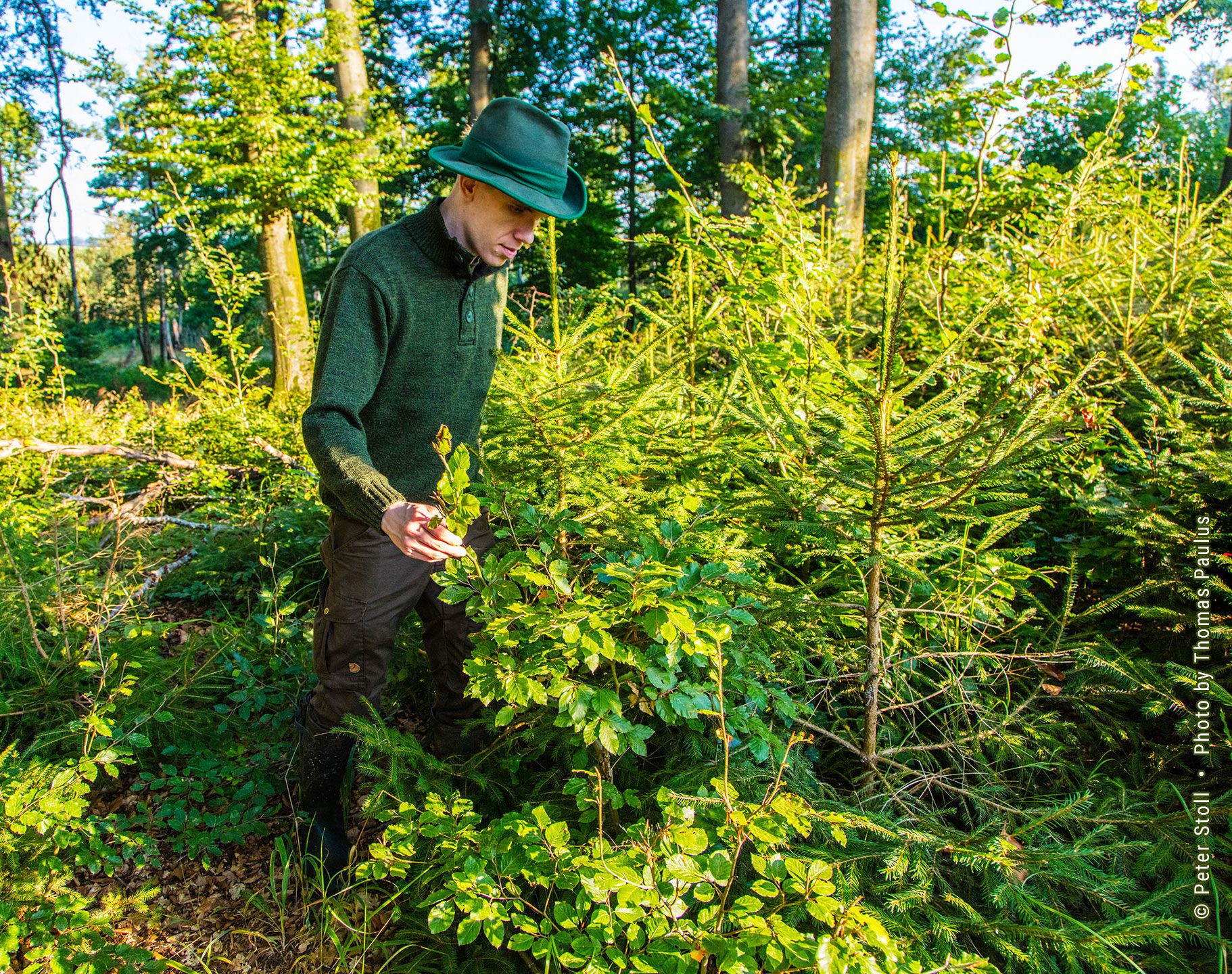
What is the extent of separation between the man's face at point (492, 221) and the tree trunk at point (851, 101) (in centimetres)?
504

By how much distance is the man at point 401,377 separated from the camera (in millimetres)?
1981

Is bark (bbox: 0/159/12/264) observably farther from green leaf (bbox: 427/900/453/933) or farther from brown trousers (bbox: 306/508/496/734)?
green leaf (bbox: 427/900/453/933)

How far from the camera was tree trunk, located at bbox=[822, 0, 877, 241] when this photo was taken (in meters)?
6.38

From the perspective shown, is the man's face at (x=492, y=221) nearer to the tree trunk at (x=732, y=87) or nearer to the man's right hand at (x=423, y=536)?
the man's right hand at (x=423, y=536)

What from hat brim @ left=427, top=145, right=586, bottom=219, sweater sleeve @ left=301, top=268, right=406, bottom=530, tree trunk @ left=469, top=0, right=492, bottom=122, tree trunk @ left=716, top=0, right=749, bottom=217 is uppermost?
tree trunk @ left=469, top=0, right=492, bottom=122

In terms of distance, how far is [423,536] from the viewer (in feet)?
5.03

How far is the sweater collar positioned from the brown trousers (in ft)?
2.68

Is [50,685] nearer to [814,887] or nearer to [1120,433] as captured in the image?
[814,887]

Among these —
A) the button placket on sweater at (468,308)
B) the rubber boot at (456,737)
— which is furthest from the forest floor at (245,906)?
the button placket on sweater at (468,308)

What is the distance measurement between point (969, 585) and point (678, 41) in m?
17.4

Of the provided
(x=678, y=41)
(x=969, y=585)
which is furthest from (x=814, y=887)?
(x=678, y=41)

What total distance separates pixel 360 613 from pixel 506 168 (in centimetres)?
135

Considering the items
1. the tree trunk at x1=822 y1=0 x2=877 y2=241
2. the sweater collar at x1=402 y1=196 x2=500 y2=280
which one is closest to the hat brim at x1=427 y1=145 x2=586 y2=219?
the sweater collar at x1=402 y1=196 x2=500 y2=280

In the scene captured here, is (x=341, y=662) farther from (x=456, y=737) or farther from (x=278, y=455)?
(x=278, y=455)
